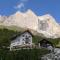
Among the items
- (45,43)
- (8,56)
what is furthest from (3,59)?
(45,43)

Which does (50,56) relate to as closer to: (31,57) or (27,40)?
(31,57)

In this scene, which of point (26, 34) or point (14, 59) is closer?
point (14, 59)

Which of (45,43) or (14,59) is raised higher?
(45,43)

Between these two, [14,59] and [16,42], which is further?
[16,42]

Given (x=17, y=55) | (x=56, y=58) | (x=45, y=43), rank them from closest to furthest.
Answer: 1. (x=56, y=58)
2. (x=17, y=55)
3. (x=45, y=43)

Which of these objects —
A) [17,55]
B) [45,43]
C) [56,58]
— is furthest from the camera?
[45,43]

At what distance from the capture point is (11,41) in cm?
9238

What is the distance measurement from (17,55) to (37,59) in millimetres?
3731

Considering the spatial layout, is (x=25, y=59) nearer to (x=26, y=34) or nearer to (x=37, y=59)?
(x=37, y=59)

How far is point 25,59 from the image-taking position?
53.8 metres

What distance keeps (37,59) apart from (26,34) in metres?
40.0

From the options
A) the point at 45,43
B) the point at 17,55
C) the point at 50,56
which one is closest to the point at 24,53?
the point at 17,55

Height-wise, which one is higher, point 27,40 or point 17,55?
point 27,40

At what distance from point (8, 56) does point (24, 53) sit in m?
3.29
